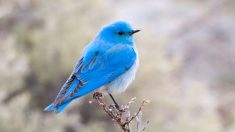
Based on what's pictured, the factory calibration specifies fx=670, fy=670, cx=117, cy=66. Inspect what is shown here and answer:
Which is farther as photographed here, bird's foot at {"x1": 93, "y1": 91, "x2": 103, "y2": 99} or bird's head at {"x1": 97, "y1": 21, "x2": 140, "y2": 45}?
bird's head at {"x1": 97, "y1": 21, "x2": 140, "y2": 45}

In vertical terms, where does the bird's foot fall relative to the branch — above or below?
below

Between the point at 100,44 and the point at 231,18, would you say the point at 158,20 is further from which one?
the point at 100,44

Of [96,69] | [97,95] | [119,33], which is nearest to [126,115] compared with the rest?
[97,95]

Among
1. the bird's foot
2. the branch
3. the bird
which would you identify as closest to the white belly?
the bird

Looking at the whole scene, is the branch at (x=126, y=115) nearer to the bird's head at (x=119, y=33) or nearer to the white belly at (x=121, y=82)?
the white belly at (x=121, y=82)

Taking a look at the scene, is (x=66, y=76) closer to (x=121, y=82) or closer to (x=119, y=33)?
(x=119, y=33)

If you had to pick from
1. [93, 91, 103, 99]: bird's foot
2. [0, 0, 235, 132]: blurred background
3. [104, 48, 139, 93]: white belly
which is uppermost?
[93, 91, 103, 99]: bird's foot

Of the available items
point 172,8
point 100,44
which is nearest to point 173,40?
point 172,8

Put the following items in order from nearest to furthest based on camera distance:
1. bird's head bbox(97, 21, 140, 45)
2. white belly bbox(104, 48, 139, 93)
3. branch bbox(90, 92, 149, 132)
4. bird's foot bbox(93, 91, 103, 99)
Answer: branch bbox(90, 92, 149, 132), bird's foot bbox(93, 91, 103, 99), white belly bbox(104, 48, 139, 93), bird's head bbox(97, 21, 140, 45)

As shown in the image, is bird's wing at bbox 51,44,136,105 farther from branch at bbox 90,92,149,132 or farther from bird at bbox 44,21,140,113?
branch at bbox 90,92,149,132
